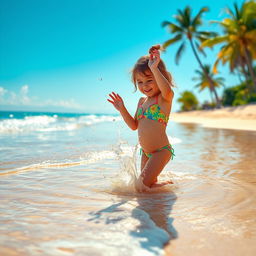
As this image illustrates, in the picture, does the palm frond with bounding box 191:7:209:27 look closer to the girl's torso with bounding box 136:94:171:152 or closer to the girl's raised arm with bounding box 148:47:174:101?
the girl's torso with bounding box 136:94:171:152

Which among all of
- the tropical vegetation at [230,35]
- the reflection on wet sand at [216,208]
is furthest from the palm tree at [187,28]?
the reflection on wet sand at [216,208]

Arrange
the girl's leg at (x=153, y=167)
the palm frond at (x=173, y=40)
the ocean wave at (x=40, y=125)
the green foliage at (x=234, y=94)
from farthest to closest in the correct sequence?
the green foliage at (x=234, y=94) < the palm frond at (x=173, y=40) < the ocean wave at (x=40, y=125) < the girl's leg at (x=153, y=167)

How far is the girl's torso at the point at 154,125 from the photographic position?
9.71ft

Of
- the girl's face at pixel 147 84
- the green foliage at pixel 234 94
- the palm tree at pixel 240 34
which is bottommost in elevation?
the girl's face at pixel 147 84

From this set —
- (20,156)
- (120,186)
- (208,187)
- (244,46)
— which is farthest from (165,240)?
(244,46)

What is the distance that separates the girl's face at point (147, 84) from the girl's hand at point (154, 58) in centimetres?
23

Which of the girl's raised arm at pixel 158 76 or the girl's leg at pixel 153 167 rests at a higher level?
the girl's raised arm at pixel 158 76

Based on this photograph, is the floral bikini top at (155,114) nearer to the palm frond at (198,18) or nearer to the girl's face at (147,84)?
the girl's face at (147,84)

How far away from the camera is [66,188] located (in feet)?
9.24

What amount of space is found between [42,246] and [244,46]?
24983 mm

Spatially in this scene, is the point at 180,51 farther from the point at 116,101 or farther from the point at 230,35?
the point at 116,101

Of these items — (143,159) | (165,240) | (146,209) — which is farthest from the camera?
(143,159)

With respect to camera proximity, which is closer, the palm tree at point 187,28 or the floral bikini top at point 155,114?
the floral bikini top at point 155,114

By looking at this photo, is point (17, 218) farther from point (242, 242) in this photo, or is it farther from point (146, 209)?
point (242, 242)
